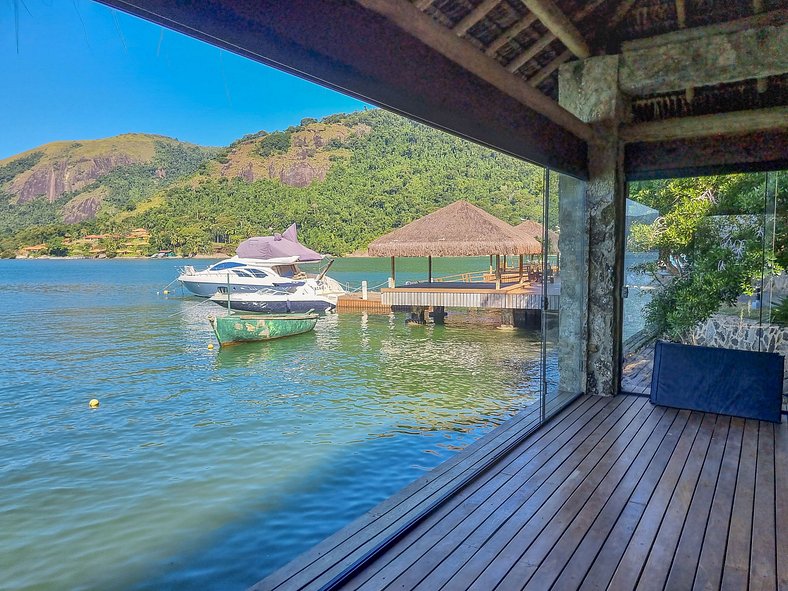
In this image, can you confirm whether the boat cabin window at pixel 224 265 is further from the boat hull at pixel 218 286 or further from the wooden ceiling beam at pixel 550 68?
the wooden ceiling beam at pixel 550 68

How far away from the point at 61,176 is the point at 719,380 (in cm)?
5154

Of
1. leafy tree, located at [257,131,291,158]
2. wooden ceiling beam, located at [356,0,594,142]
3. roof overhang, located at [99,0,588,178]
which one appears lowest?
roof overhang, located at [99,0,588,178]

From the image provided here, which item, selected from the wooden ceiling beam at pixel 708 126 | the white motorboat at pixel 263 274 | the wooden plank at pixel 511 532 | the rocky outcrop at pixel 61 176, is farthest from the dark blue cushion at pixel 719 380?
the rocky outcrop at pixel 61 176

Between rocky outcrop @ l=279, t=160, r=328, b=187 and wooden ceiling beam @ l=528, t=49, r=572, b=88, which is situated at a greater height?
rocky outcrop @ l=279, t=160, r=328, b=187

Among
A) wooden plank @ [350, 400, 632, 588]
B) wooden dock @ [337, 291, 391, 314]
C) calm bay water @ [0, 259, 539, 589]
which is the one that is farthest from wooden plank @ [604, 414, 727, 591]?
wooden dock @ [337, 291, 391, 314]

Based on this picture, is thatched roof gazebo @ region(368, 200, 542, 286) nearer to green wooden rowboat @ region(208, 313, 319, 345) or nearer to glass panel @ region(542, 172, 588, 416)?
green wooden rowboat @ region(208, 313, 319, 345)

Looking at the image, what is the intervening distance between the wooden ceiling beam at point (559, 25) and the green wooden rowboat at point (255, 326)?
36.6 ft

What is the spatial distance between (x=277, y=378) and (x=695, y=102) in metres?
8.48

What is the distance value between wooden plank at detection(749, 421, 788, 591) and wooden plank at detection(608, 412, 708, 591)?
34 cm

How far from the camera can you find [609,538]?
2.16 metres

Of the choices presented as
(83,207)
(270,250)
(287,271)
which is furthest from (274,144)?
(270,250)

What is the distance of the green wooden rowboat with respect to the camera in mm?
13469

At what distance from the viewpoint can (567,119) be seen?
11.0 ft

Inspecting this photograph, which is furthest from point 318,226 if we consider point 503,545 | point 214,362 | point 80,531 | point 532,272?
point 503,545
